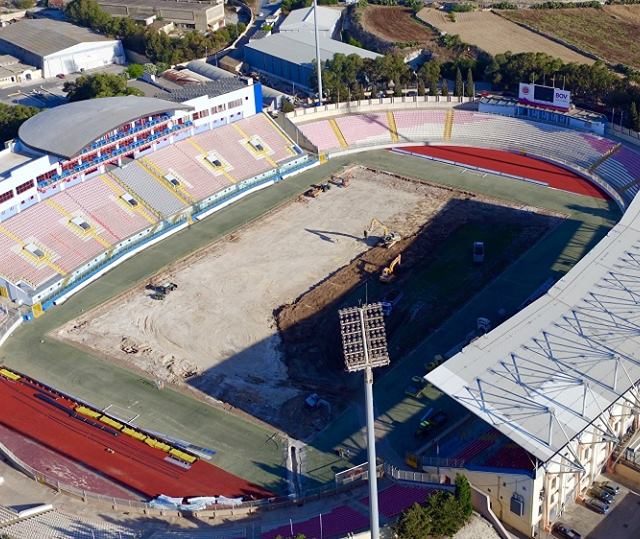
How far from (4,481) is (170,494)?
1082 cm

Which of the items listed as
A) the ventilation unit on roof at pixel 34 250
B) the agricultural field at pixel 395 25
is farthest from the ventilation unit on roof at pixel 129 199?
the agricultural field at pixel 395 25

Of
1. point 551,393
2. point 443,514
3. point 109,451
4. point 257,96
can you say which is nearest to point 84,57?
point 257,96

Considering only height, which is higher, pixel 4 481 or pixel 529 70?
pixel 529 70

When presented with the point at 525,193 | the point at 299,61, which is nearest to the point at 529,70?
the point at 525,193

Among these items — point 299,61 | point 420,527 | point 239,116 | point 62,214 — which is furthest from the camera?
point 299,61

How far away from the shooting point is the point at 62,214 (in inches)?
3174

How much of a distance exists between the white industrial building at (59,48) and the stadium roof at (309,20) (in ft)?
90.7

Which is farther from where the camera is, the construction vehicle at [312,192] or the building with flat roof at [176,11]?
the building with flat roof at [176,11]

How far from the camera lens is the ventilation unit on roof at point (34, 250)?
7638cm

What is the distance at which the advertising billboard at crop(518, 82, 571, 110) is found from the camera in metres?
97.8

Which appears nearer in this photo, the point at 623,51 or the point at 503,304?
the point at 503,304

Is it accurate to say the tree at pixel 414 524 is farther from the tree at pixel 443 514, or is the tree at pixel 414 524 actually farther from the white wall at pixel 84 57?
the white wall at pixel 84 57

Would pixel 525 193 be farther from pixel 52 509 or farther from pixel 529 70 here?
pixel 52 509

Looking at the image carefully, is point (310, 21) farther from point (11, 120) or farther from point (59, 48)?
point (11, 120)
